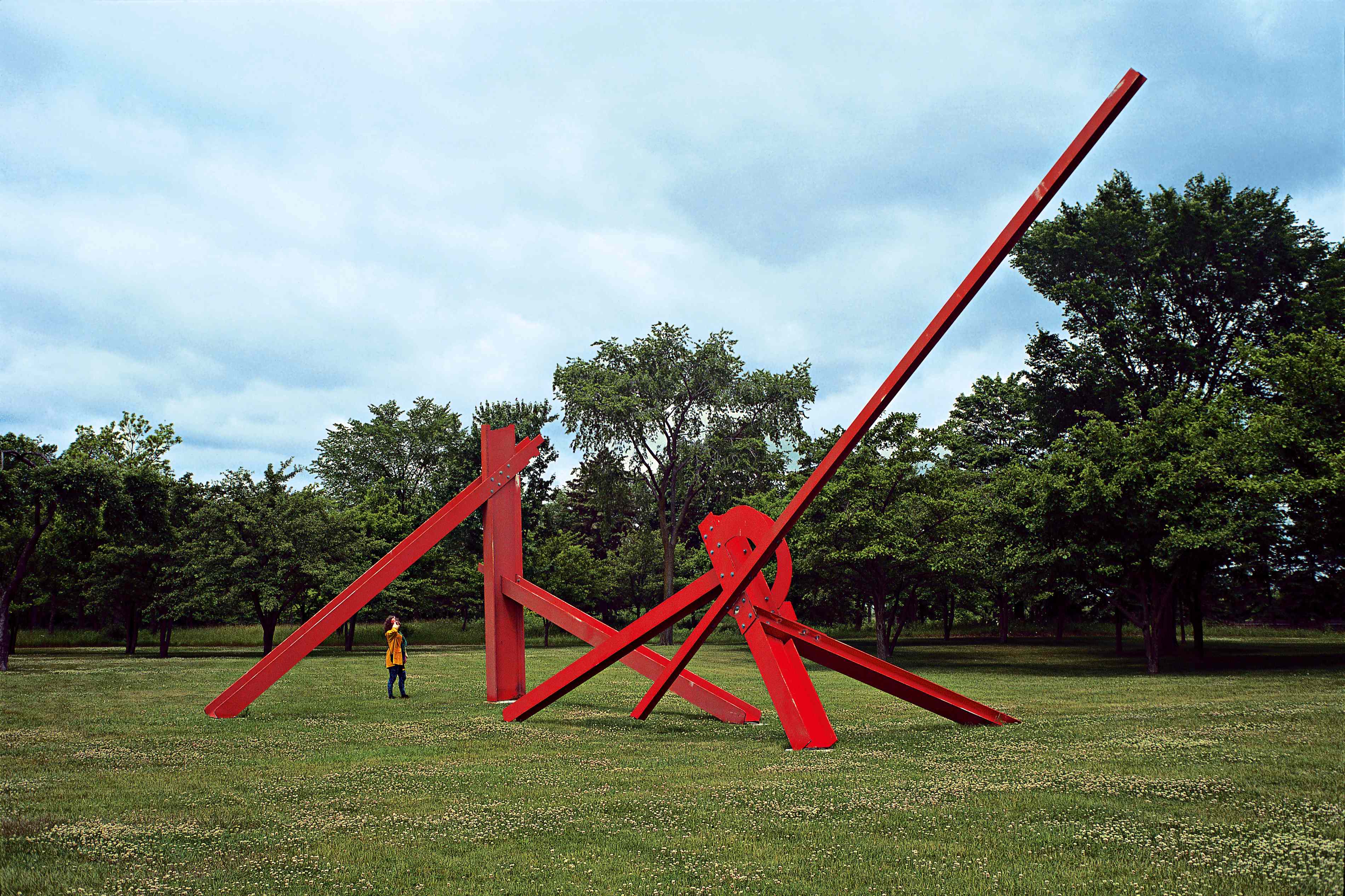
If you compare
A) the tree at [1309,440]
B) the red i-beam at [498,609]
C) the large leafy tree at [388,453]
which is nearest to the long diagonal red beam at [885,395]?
the red i-beam at [498,609]

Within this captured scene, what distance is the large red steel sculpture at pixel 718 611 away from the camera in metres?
8.92

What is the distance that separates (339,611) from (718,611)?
708 centimetres

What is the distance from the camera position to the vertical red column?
52.1 feet

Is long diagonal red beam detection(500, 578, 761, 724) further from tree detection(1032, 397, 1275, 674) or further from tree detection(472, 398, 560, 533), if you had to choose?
tree detection(472, 398, 560, 533)

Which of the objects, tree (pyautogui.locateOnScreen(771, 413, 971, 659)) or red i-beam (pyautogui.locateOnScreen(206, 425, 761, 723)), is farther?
tree (pyautogui.locateOnScreen(771, 413, 971, 659))

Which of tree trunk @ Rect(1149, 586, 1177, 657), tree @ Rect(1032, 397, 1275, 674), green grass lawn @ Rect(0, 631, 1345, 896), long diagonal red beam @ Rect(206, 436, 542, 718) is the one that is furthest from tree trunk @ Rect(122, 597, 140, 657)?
tree trunk @ Rect(1149, 586, 1177, 657)

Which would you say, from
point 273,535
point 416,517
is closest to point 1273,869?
point 273,535

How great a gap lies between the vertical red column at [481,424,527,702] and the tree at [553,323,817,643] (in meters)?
28.9

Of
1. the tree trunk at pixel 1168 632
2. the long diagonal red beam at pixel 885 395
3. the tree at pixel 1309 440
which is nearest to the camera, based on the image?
the long diagonal red beam at pixel 885 395

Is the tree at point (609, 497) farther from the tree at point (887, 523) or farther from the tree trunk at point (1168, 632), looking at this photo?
the tree trunk at point (1168, 632)

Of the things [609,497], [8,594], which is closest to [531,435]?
[609,497]

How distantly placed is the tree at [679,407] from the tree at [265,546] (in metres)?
13.9

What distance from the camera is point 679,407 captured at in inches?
1842

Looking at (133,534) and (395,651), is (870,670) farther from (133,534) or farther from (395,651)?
(133,534)
